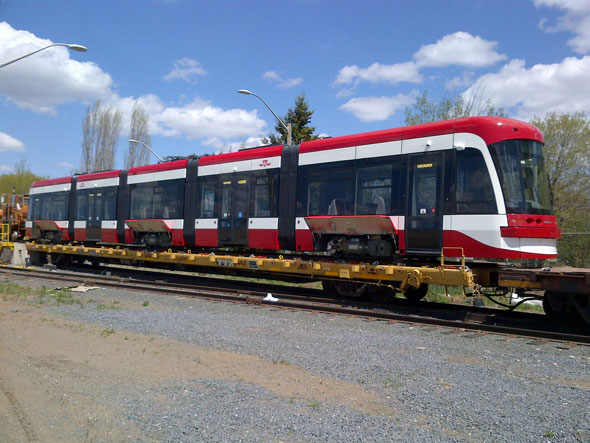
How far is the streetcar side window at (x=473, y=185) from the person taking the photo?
9.20 m

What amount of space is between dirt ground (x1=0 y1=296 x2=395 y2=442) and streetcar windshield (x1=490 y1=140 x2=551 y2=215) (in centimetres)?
542

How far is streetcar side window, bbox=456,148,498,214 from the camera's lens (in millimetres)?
9195

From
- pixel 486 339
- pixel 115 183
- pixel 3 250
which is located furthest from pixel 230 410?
pixel 3 250

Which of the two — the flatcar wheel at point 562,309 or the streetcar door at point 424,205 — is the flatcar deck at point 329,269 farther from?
the flatcar wheel at point 562,309

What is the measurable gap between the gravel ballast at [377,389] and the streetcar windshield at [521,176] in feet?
8.49

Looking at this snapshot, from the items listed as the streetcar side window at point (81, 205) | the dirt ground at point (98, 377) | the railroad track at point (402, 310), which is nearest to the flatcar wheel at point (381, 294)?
the railroad track at point (402, 310)

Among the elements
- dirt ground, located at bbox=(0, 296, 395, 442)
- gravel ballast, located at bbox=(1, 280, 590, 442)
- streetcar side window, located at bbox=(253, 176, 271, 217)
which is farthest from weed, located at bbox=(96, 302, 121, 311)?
streetcar side window, located at bbox=(253, 176, 271, 217)

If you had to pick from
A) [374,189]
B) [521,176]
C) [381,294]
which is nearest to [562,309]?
[521,176]

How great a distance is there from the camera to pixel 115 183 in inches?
715

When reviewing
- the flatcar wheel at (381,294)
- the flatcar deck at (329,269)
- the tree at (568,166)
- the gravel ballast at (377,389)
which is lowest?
the gravel ballast at (377,389)

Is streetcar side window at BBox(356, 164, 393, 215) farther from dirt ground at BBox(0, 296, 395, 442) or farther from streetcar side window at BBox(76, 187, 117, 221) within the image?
streetcar side window at BBox(76, 187, 117, 221)

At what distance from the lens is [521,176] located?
9164 mm

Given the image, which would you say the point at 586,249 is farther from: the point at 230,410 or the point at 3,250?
the point at 3,250

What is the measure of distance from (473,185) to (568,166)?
24032 millimetres
